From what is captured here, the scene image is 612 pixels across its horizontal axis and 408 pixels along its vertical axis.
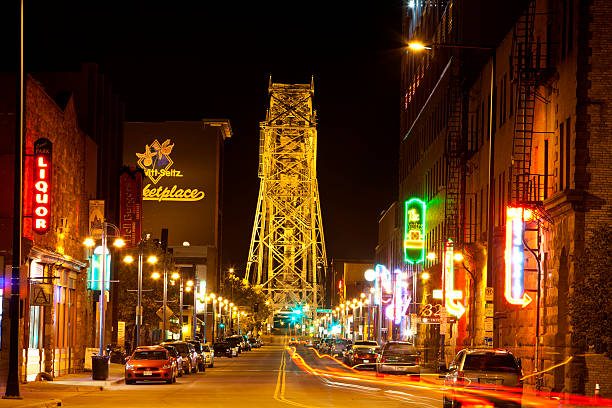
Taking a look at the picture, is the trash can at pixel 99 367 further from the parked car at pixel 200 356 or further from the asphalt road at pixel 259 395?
the parked car at pixel 200 356

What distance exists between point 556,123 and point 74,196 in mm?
21432

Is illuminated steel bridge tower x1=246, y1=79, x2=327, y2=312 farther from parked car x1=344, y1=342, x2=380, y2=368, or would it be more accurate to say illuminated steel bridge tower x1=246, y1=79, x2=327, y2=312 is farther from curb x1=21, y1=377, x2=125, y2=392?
curb x1=21, y1=377, x2=125, y2=392

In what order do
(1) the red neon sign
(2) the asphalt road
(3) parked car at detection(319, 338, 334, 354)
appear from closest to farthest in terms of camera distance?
(2) the asphalt road < (1) the red neon sign < (3) parked car at detection(319, 338, 334, 354)

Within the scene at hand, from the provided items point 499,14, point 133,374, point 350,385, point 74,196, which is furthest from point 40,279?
point 499,14

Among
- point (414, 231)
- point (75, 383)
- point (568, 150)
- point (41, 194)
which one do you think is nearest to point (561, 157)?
point (568, 150)

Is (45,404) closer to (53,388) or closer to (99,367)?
(53,388)

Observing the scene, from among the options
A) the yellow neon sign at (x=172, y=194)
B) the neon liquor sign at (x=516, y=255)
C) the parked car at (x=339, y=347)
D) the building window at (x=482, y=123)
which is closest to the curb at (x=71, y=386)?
the neon liquor sign at (x=516, y=255)

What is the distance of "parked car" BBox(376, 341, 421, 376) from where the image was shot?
49.2 metres

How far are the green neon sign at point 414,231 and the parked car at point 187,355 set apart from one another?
2625 cm

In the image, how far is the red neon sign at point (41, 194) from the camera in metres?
37.4

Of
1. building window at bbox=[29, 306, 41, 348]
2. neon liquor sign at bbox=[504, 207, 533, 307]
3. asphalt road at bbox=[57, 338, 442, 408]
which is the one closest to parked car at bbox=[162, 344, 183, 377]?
asphalt road at bbox=[57, 338, 442, 408]

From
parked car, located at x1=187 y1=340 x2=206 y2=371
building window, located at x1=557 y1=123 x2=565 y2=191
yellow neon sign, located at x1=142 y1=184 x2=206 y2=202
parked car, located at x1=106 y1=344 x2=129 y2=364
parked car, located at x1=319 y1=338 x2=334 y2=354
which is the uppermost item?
yellow neon sign, located at x1=142 y1=184 x2=206 y2=202

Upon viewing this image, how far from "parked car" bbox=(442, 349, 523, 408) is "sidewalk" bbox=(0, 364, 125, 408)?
10530 mm

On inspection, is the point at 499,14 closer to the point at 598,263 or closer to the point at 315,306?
the point at 598,263
